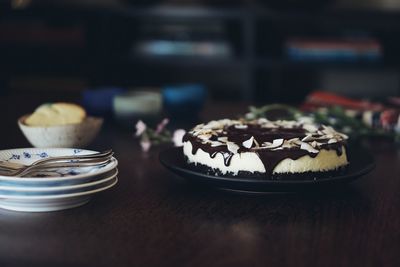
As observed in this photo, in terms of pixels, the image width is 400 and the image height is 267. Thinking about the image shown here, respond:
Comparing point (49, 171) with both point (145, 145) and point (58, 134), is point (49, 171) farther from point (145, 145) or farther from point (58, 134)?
point (145, 145)

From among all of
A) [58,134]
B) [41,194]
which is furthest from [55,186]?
[58,134]

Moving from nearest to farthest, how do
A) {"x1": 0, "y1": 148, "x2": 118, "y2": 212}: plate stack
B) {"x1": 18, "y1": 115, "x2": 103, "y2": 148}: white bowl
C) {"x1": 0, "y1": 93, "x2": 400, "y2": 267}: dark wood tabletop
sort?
{"x1": 0, "y1": 93, "x2": 400, "y2": 267}: dark wood tabletop < {"x1": 0, "y1": 148, "x2": 118, "y2": 212}: plate stack < {"x1": 18, "y1": 115, "x2": 103, "y2": 148}: white bowl

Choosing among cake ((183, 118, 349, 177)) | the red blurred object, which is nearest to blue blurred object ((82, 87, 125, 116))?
the red blurred object

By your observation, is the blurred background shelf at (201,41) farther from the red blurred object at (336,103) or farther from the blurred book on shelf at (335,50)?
the red blurred object at (336,103)

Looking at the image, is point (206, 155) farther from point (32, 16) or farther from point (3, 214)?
point (32, 16)

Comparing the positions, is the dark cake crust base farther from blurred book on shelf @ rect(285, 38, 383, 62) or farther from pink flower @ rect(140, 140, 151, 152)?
blurred book on shelf @ rect(285, 38, 383, 62)

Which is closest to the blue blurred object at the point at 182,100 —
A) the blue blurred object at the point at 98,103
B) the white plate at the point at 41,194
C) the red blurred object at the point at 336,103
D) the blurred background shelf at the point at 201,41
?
the blue blurred object at the point at 98,103
